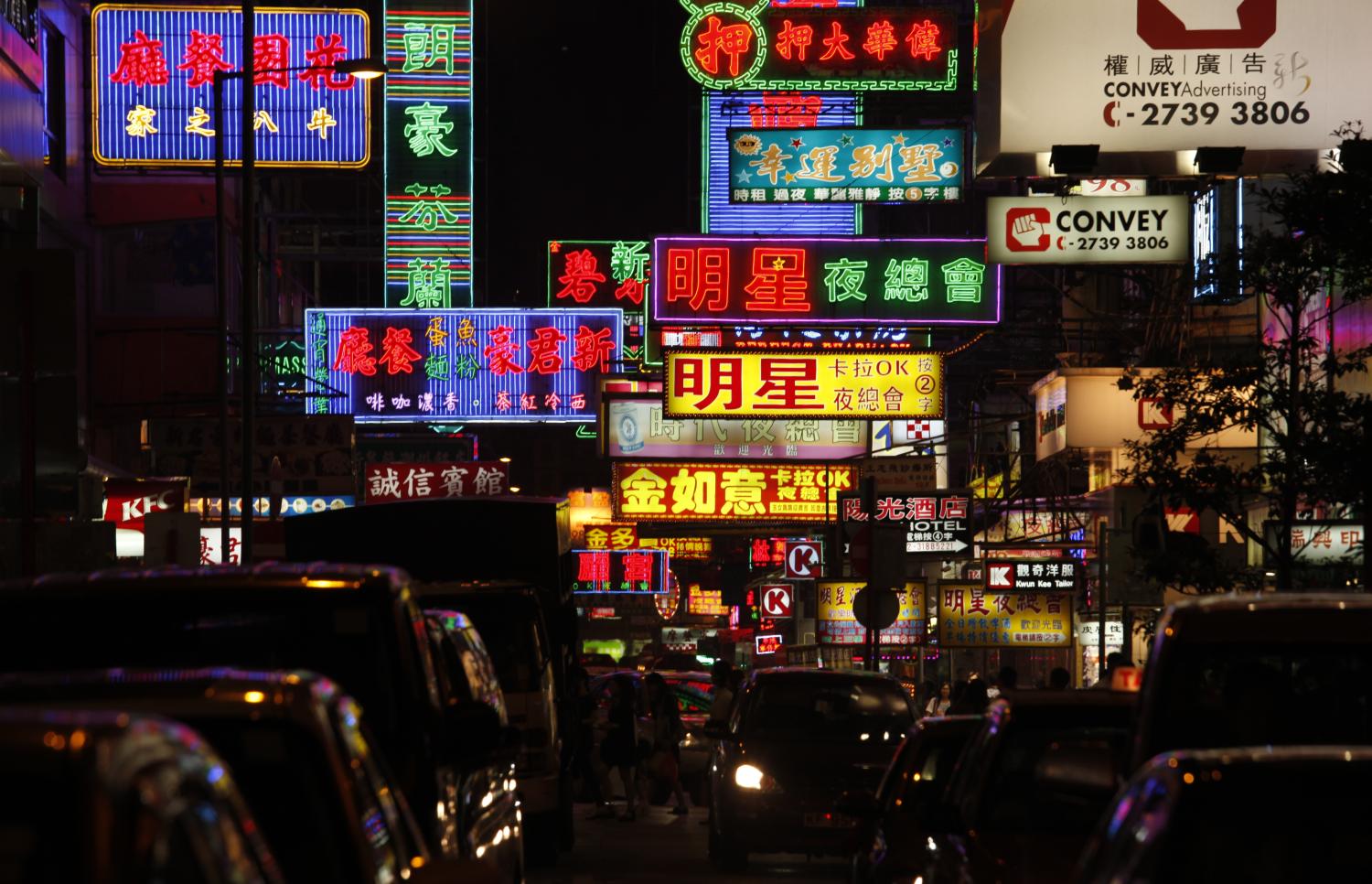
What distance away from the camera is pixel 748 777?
17297 millimetres

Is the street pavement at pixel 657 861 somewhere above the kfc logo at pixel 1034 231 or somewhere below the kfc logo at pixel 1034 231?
below

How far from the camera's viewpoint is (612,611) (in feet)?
314

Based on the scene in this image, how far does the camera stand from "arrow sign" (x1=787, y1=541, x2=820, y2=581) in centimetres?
4369

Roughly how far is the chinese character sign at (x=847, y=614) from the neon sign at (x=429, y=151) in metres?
12.5

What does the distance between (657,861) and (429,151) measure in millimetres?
30833

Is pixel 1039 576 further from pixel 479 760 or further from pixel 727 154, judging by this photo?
pixel 479 760

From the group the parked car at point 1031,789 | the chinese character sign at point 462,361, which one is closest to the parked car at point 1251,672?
the parked car at point 1031,789

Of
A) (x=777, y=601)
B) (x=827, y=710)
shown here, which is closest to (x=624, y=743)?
(x=827, y=710)

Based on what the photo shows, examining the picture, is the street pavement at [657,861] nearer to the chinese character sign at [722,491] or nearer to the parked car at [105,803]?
the parked car at [105,803]

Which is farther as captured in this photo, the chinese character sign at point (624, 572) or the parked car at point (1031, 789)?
the chinese character sign at point (624, 572)

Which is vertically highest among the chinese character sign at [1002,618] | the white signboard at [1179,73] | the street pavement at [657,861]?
the white signboard at [1179,73]

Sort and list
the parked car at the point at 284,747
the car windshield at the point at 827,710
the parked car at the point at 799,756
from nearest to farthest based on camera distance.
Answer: the parked car at the point at 284,747 → the parked car at the point at 799,756 → the car windshield at the point at 827,710

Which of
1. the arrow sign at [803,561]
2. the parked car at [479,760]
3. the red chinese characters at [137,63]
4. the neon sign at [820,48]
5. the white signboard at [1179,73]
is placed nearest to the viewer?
the parked car at [479,760]

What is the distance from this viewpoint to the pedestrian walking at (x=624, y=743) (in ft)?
78.7
